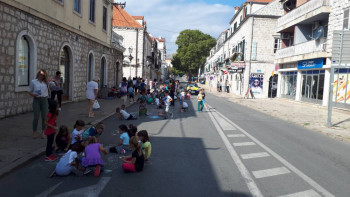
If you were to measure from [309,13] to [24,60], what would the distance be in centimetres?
2005

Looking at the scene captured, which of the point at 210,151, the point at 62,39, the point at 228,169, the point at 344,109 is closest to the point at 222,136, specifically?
the point at 210,151

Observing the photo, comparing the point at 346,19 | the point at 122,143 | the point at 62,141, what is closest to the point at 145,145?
the point at 122,143

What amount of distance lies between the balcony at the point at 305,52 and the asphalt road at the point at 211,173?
13.9m

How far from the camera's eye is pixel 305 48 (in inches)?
911

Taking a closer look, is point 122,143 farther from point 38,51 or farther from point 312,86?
point 312,86

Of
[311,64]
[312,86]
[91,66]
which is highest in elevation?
[311,64]

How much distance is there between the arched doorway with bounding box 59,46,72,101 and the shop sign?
17.2 metres

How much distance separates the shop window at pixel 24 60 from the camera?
10533mm

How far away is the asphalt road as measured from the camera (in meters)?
4.47

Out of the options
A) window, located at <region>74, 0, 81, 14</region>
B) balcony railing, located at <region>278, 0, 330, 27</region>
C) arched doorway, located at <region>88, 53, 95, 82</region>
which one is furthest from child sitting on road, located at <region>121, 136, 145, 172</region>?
balcony railing, located at <region>278, 0, 330, 27</region>

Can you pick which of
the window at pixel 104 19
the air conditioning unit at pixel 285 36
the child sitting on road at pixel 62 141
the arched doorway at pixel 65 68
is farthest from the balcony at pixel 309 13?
the child sitting on road at pixel 62 141

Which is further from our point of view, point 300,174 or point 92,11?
point 92,11

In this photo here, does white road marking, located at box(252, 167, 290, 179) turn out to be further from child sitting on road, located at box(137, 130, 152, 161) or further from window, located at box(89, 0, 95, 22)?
window, located at box(89, 0, 95, 22)

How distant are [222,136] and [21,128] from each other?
591 centimetres
